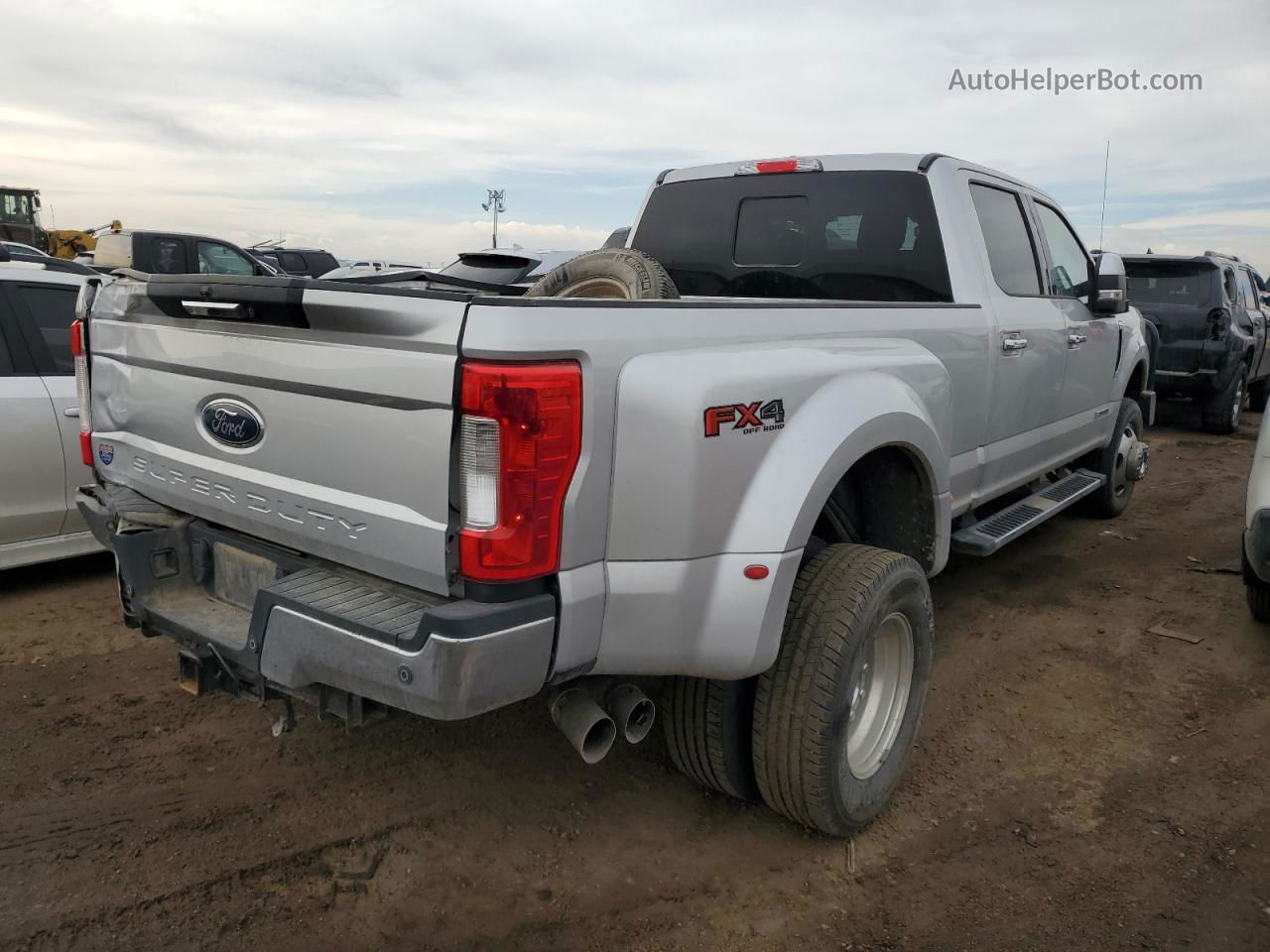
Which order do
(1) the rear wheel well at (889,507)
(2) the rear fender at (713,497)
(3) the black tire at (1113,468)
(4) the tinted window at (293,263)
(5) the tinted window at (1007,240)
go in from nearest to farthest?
(2) the rear fender at (713,497), (1) the rear wheel well at (889,507), (5) the tinted window at (1007,240), (3) the black tire at (1113,468), (4) the tinted window at (293,263)

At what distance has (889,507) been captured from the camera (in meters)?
3.34

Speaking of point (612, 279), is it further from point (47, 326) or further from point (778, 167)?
point (47, 326)

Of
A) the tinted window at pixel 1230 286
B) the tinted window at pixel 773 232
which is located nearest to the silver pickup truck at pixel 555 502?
the tinted window at pixel 773 232

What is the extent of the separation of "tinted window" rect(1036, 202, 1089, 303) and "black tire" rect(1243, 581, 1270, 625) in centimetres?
168

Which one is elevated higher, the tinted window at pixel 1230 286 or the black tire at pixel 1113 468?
the tinted window at pixel 1230 286

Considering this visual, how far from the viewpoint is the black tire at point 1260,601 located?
4.43m

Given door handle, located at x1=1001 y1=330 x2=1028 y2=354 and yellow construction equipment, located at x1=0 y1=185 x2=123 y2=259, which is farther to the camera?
yellow construction equipment, located at x1=0 y1=185 x2=123 y2=259

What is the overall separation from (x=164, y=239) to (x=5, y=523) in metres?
8.03

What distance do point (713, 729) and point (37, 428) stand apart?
3.61 meters

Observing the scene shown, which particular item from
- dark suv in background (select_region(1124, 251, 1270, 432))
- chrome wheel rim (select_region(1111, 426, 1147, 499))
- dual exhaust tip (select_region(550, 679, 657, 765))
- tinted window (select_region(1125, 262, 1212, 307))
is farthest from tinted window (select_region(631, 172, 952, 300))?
tinted window (select_region(1125, 262, 1212, 307))

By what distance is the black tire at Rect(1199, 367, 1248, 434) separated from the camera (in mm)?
10398

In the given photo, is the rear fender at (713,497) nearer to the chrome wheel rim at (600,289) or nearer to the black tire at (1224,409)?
the chrome wheel rim at (600,289)

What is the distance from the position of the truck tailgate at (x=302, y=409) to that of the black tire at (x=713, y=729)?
96 cm

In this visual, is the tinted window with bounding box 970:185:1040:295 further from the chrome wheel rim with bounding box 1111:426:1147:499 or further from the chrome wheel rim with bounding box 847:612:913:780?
the chrome wheel rim with bounding box 1111:426:1147:499
